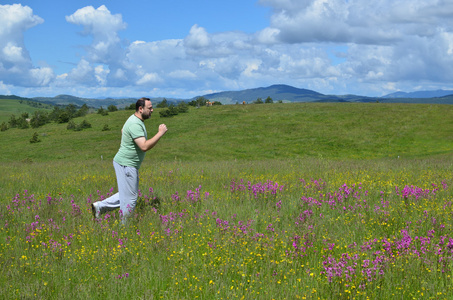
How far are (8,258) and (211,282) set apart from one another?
9.89 feet

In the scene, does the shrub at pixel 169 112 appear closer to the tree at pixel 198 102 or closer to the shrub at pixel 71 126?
the tree at pixel 198 102

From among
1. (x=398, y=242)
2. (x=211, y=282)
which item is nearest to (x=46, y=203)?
(x=211, y=282)

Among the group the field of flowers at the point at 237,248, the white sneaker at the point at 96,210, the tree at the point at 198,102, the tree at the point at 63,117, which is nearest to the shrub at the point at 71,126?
the tree at the point at 63,117

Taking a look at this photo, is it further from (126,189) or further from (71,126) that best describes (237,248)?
(71,126)

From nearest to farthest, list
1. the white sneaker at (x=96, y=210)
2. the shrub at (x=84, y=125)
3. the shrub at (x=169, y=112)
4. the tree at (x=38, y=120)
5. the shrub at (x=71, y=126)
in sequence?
1. the white sneaker at (x=96, y=210)
2. the shrub at (x=71, y=126)
3. the shrub at (x=84, y=125)
4. the shrub at (x=169, y=112)
5. the tree at (x=38, y=120)

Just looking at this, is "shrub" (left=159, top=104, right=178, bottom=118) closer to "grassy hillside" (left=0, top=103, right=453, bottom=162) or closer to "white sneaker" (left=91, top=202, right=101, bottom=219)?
"grassy hillside" (left=0, top=103, right=453, bottom=162)

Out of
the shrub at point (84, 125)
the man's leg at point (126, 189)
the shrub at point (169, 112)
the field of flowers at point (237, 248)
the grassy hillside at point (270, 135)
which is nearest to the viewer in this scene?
the field of flowers at point (237, 248)

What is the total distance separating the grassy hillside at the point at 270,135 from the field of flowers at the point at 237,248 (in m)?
25.4

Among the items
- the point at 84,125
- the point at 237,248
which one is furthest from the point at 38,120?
the point at 237,248

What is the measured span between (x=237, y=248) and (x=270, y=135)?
39219 mm

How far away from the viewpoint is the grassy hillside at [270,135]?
36.3 m

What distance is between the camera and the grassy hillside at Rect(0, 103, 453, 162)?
3628cm

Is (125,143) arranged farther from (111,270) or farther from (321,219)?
(321,219)

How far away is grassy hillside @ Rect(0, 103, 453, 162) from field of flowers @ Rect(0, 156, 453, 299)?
2544cm
